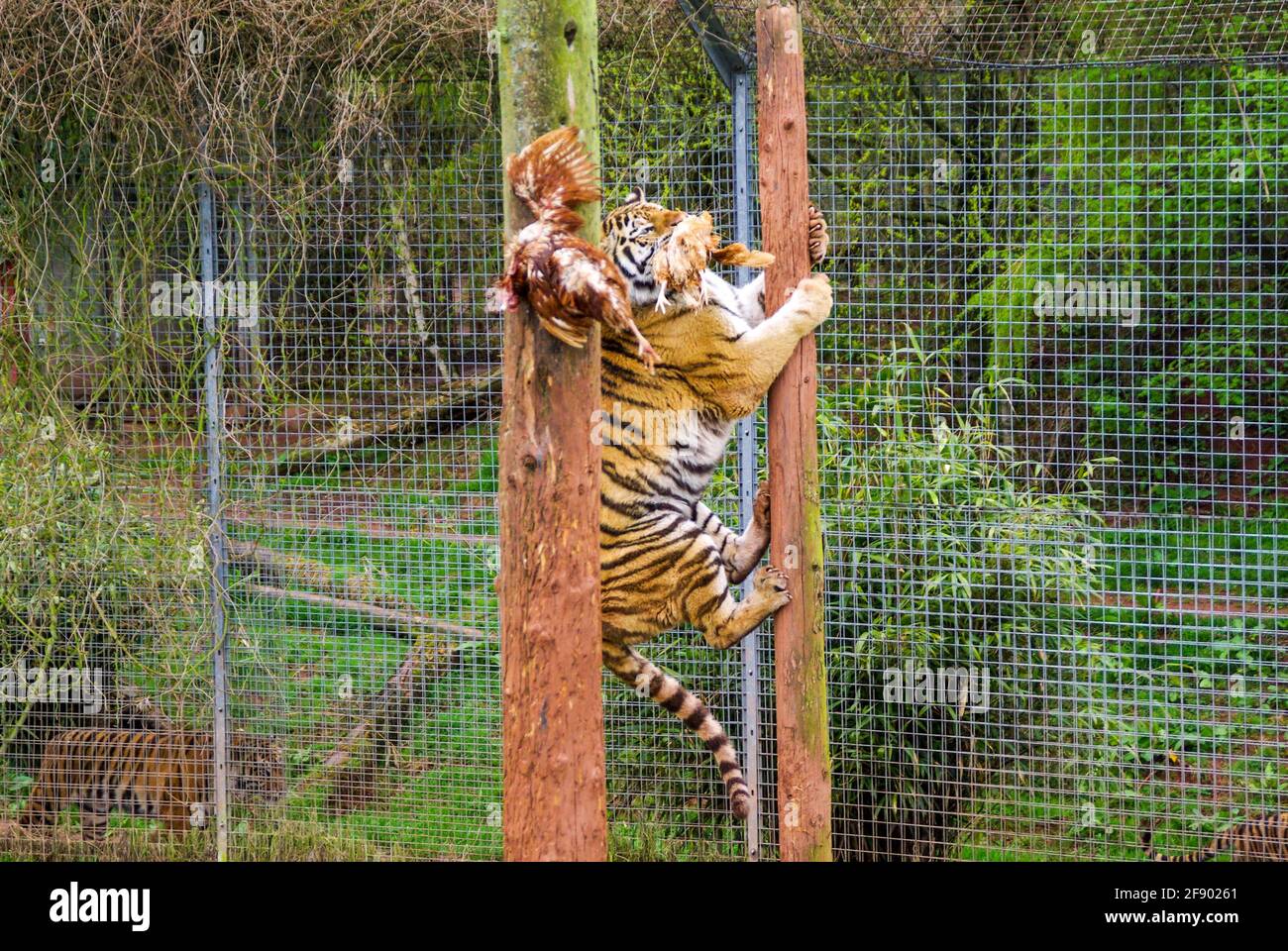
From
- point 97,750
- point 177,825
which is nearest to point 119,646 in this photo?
point 97,750

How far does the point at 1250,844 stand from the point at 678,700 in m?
2.30

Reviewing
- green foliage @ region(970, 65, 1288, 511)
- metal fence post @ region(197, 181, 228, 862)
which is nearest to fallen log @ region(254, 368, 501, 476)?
metal fence post @ region(197, 181, 228, 862)

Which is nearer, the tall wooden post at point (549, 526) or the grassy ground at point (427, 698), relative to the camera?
the tall wooden post at point (549, 526)

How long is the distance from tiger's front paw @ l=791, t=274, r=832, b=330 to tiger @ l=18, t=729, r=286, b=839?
10.0ft

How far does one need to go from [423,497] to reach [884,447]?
196 centimetres

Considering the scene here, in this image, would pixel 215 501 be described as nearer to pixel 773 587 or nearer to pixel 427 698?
pixel 427 698

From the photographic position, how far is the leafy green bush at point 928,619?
4.71 metres

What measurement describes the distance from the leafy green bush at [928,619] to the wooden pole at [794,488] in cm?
106

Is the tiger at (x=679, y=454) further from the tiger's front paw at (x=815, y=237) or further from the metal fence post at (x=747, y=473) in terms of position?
the metal fence post at (x=747, y=473)

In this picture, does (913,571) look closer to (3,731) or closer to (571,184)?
(571,184)

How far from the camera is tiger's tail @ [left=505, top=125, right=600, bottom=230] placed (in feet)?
8.99

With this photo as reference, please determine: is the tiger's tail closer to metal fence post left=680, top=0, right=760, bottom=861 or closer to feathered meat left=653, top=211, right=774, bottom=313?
feathered meat left=653, top=211, right=774, bottom=313

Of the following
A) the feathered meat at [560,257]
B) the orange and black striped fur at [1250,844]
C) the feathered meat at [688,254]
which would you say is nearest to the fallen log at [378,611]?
the feathered meat at [688,254]

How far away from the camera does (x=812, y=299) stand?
368 centimetres
